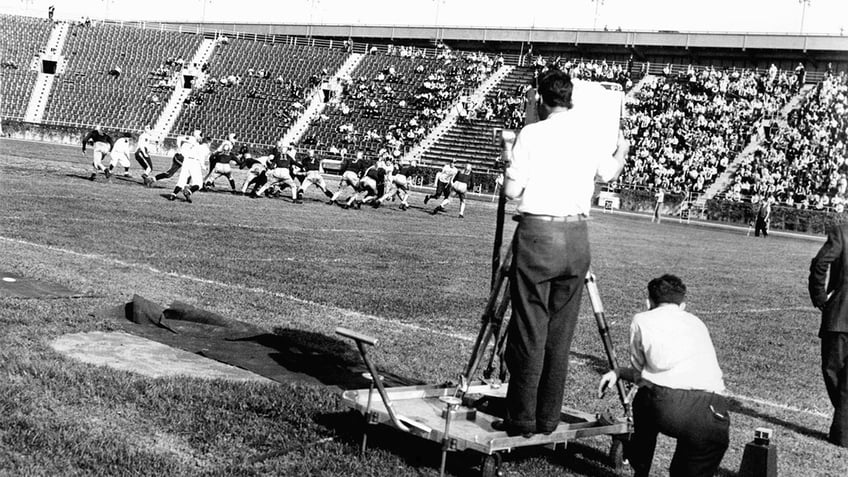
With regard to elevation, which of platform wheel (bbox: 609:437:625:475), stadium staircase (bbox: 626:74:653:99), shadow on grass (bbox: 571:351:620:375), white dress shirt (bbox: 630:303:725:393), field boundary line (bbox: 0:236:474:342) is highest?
stadium staircase (bbox: 626:74:653:99)

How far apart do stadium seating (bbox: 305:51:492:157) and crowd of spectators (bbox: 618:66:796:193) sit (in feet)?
35.9

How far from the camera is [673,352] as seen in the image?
543cm

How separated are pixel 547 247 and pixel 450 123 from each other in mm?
50360

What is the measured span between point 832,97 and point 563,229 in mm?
45235

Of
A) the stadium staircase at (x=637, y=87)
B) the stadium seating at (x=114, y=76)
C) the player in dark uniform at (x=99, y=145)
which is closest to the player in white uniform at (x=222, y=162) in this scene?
the player in dark uniform at (x=99, y=145)

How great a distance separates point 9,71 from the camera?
201 ft

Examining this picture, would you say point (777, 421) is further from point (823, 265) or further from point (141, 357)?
point (141, 357)

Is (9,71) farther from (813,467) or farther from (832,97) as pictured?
(813,467)

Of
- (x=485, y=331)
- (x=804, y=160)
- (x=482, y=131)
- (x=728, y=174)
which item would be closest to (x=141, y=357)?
(x=485, y=331)

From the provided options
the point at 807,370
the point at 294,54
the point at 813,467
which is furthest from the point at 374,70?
the point at 813,467

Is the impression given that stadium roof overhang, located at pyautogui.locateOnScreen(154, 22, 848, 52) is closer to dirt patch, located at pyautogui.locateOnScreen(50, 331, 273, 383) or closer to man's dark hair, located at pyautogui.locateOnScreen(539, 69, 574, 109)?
dirt patch, located at pyautogui.locateOnScreen(50, 331, 273, 383)

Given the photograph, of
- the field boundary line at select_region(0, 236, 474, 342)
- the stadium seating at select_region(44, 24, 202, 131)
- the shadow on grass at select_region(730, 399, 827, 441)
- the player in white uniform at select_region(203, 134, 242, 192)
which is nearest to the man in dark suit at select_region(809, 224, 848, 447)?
the shadow on grass at select_region(730, 399, 827, 441)

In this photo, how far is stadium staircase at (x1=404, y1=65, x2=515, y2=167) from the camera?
53153 mm

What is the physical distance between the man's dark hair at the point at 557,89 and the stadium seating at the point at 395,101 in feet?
154
